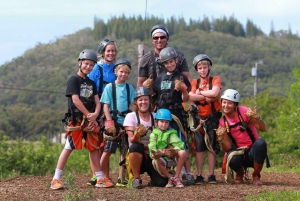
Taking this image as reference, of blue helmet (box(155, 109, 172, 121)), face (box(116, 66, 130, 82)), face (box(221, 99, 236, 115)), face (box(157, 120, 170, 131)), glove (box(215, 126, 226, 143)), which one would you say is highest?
face (box(116, 66, 130, 82))

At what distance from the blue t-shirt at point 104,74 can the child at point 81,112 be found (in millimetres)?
440

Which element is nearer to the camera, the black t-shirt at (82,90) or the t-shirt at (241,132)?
the black t-shirt at (82,90)

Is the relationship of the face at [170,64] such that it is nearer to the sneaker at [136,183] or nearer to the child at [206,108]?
the child at [206,108]

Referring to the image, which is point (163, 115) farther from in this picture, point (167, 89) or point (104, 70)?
point (104, 70)

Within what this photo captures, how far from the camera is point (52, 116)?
7775 centimetres

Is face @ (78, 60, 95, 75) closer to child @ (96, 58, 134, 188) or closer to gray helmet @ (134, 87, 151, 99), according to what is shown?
child @ (96, 58, 134, 188)

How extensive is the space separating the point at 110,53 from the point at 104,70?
1.01 feet

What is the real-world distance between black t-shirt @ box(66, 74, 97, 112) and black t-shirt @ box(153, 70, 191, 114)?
1024 mm

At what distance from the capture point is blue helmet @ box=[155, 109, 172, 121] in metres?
9.86

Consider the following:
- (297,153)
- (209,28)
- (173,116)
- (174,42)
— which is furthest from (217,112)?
(209,28)

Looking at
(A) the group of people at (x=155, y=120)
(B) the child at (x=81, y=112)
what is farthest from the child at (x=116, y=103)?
(B) the child at (x=81, y=112)

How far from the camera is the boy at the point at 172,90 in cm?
1010

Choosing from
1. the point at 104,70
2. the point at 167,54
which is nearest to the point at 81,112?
the point at 104,70

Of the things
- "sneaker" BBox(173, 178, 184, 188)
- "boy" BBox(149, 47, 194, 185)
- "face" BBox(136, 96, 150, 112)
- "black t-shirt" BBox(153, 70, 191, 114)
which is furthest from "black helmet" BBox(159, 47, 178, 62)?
"sneaker" BBox(173, 178, 184, 188)
